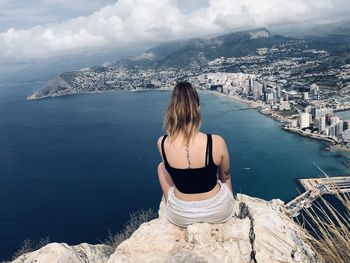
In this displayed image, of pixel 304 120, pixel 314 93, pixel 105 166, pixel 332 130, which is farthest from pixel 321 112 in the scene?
pixel 105 166

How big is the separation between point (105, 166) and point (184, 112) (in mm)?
18992

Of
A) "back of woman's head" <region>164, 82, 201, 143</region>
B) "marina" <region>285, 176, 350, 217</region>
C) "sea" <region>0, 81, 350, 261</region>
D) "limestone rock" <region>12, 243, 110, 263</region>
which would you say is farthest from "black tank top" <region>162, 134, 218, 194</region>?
"marina" <region>285, 176, 350, 217</region>

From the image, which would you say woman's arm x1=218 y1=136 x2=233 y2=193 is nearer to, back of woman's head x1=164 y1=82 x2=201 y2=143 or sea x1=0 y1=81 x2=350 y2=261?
back of woman's head x1=164 y1=82 x2=201 y2=143

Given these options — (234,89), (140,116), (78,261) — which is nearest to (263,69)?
(234,89)

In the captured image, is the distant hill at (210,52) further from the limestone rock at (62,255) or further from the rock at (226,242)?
the rock at (226,242)

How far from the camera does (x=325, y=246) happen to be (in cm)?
99

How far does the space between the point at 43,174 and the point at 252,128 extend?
14.2 metres

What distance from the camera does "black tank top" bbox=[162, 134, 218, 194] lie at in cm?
151

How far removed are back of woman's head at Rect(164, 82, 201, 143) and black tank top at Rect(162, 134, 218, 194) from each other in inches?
4.3

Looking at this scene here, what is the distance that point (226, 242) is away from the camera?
4.82 ft

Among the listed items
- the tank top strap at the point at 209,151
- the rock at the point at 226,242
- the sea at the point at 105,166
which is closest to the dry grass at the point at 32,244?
the sea at the point at 105,166

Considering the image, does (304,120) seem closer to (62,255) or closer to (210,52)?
(62,255)

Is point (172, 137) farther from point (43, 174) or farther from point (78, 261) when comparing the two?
point (43, 174)

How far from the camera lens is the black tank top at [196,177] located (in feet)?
4.96
